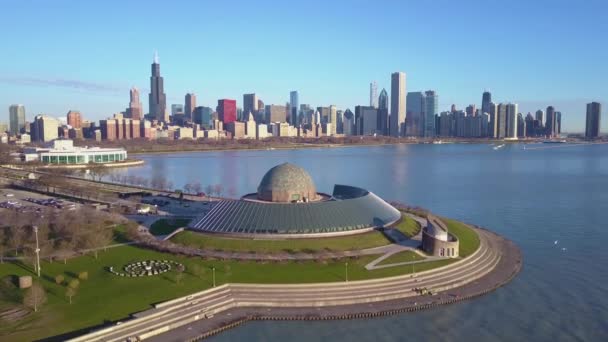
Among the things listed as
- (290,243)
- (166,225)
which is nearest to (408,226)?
(290,243)

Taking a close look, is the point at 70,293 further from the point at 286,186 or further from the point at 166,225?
the point at 286,186

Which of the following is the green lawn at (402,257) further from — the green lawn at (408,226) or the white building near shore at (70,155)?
the white building near shore at (70,155)

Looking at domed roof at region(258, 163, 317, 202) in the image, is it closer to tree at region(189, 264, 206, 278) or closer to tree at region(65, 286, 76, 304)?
tree at region(189, 264, 206, 278)

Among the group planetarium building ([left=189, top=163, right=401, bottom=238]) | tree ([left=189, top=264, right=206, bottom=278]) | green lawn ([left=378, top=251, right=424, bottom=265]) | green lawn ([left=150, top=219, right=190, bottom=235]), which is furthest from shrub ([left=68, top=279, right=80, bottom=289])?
Answer: green lawn ([left=378, top=251, right=424, bottom=265])

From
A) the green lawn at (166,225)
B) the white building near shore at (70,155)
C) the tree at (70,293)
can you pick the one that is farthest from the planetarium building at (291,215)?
the white building near shore at (70,155)

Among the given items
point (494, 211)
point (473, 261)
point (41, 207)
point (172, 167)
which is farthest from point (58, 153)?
point (473, 261)

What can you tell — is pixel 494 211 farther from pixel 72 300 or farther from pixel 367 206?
pixel 72 300

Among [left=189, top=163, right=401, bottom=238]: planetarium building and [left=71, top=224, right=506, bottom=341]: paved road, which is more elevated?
[left=189, top=163, right=401, bottom=238]: planetarium building
